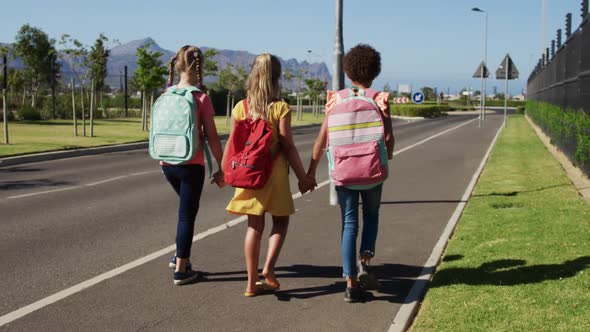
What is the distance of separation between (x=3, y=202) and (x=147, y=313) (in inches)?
221

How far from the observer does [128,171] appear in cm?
1326

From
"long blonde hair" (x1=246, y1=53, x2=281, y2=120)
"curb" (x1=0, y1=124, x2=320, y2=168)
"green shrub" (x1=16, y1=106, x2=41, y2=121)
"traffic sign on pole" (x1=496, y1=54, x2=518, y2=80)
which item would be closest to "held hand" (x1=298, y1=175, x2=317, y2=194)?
"long blonde hair" (x1=246, y1=53, x2=281, y2=120)

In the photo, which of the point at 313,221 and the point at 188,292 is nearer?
the point at 188,292

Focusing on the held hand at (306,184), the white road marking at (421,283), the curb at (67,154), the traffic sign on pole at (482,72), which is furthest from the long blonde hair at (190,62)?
the traffic sign on pole at (482,72)

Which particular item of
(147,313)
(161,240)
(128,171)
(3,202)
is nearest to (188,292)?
(147,313)

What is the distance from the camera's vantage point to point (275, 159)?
15.3ft

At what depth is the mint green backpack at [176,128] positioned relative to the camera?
15.8 ft

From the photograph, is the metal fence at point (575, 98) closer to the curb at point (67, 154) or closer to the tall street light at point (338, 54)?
the tall street light at point (338, 54)

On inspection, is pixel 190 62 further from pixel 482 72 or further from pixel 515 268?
pixel 482 72

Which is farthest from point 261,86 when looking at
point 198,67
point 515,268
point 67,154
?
point 67,154

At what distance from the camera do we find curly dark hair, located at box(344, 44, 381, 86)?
4.77 metres

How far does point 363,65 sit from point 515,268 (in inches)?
86.7

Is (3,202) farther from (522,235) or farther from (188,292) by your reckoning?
(522,235)

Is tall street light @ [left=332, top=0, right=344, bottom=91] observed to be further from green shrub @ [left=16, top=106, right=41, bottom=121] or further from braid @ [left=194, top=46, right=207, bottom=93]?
green shrub @ [left=16, top=106, right=41, bottom=121]
